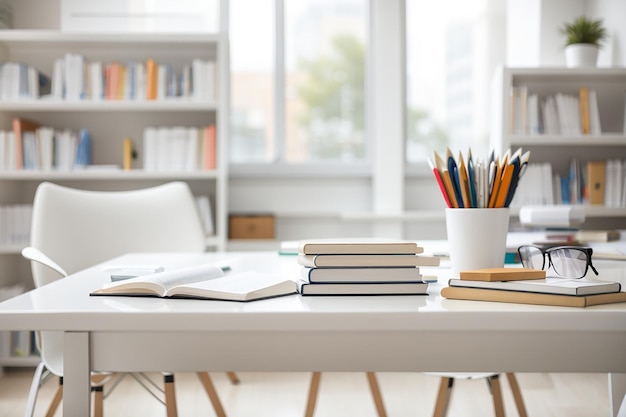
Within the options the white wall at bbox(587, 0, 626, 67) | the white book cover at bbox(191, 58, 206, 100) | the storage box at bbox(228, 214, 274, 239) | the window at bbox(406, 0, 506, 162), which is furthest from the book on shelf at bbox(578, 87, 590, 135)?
the white book cover at bbox(191, 58, 206, 100)

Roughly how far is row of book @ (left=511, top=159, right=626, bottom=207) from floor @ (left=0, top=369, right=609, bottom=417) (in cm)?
89

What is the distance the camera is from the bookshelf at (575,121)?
3.29 meters

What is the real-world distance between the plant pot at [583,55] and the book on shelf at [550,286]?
8.62ft

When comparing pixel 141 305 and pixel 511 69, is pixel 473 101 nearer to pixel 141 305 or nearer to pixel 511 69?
pixel 511 69

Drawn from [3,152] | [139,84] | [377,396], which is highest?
[139,84]

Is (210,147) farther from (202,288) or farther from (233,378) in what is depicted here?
(202,288)

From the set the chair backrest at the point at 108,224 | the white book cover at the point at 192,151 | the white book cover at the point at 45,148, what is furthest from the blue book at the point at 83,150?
the chair backrest at the point at 108,224

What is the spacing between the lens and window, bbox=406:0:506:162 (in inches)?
154

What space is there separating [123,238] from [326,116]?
185cm

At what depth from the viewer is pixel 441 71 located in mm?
3945

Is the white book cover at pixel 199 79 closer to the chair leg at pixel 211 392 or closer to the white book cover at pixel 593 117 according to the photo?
the chair leg at pixel 211 392

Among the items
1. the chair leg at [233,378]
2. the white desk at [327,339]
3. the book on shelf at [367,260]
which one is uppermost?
the book on shelf at [367,260]

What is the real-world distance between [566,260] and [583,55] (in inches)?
100

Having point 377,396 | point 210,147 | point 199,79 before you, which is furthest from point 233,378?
point 199,79
